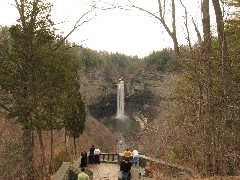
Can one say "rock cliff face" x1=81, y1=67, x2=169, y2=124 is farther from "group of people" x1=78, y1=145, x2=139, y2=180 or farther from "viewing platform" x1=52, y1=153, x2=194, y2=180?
"group of people" x1=78, y1=145, x2=139, y2=180

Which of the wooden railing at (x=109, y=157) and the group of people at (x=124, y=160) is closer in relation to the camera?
the group of people at (x=124, y=160)

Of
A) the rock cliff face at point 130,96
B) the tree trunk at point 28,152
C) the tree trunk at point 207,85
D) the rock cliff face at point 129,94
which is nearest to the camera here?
the tree trunk at point 207,85

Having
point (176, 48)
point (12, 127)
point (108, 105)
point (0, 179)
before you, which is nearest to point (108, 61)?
point (108, 105)

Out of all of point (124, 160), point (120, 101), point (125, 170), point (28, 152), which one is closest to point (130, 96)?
point (120, 101)

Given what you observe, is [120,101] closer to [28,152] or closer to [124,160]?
[28,152]

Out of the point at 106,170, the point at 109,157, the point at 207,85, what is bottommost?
the point at 109,157

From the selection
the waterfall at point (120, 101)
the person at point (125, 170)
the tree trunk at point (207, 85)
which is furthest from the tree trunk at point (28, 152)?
the waterfall at point (120, 101)

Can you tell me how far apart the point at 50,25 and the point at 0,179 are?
9.00 metres

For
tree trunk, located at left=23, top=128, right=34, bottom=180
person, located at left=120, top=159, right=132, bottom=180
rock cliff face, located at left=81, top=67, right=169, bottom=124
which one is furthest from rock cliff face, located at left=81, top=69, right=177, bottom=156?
person, located at left=120, top=159, right=132, bottom=180

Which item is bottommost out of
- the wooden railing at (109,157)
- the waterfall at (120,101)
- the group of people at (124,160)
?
the wooden railing at (109,157)

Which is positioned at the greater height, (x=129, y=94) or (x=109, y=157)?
(x=129, y=94)

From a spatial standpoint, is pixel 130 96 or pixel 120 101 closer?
pixel 120 101

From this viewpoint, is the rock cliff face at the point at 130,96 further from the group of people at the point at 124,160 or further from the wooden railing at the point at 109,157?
the group of people at the point at 124,160

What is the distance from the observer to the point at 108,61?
2913 inches
